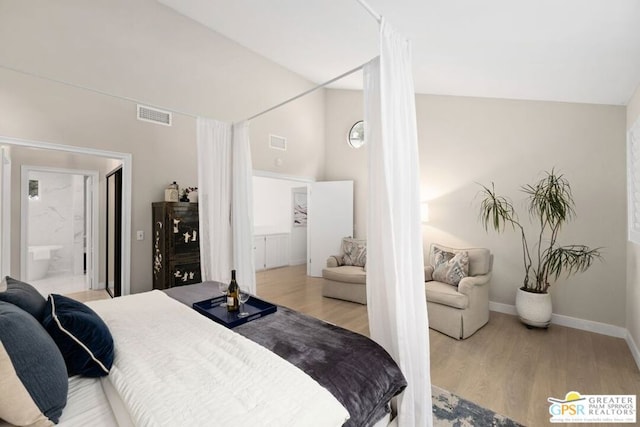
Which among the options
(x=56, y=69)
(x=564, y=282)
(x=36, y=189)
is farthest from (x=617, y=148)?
(x=36, y=189)

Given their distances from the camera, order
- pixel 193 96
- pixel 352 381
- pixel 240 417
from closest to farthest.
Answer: pixel 240 417 < pixel 352 381 < pixel 193 96

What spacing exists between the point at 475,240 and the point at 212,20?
4.75m

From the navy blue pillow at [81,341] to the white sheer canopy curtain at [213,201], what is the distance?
166 centimetres

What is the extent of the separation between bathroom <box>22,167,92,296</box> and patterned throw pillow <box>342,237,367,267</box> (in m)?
4.81

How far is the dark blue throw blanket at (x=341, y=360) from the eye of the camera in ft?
4.13

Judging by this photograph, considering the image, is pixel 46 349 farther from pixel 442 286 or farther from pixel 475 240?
pixel 475 240

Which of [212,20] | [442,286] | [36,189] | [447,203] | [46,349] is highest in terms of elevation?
[212,20]

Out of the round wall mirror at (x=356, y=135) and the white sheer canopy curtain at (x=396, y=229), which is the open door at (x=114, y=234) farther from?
the round wall mirror at (x=356, y=135)

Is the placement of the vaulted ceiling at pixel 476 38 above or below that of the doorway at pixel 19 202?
above

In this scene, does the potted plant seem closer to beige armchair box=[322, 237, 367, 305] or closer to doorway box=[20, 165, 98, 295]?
beige armchair box=[322, 237, 367, 305]

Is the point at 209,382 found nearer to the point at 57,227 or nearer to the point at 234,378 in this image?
the point at 234,378

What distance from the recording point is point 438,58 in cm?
298

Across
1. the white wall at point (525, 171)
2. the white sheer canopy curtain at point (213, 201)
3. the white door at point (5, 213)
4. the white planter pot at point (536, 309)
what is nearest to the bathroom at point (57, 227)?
the white door at point (5, 213)

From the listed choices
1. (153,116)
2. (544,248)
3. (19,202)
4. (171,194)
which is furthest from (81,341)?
(544,248)
